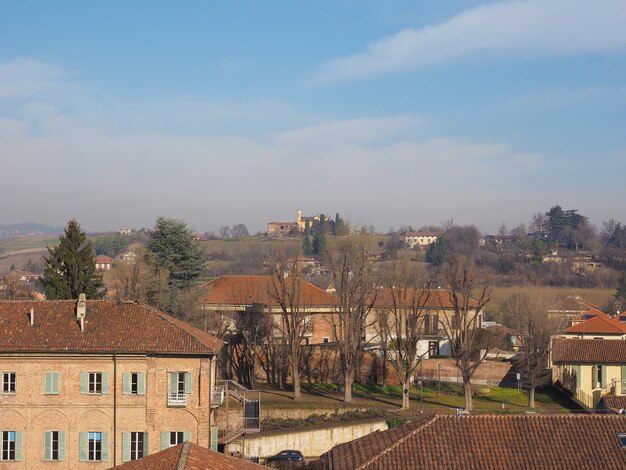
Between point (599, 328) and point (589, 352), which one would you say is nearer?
point (589, 352)

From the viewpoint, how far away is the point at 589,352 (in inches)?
2160

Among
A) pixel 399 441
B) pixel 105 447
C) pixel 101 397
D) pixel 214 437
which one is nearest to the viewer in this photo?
pixel 399 441

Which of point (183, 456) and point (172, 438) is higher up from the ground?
point (183, 456)

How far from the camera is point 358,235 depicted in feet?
197

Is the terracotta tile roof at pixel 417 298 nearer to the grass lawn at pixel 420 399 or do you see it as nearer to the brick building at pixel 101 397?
the grass lawn at pixel 420 399

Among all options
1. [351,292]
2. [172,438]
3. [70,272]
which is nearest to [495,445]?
[172,438]

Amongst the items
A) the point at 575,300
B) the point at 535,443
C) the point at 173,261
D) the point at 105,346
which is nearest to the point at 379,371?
the point at 173,261

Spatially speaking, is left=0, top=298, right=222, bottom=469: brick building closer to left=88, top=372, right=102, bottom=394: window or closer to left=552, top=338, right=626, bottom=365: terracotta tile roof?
left=88, top=372, right=102, bottom=394: window

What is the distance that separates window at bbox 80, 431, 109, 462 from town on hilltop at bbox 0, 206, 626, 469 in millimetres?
60

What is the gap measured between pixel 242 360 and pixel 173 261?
31.3 feet

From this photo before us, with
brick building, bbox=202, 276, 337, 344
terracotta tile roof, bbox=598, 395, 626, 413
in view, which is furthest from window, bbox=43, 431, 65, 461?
brick building, bbox=202, 276, 337, 344

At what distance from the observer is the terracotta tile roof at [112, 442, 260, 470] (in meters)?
23.1

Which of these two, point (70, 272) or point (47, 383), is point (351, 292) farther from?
point (47, 383)

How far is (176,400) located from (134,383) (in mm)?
1941
